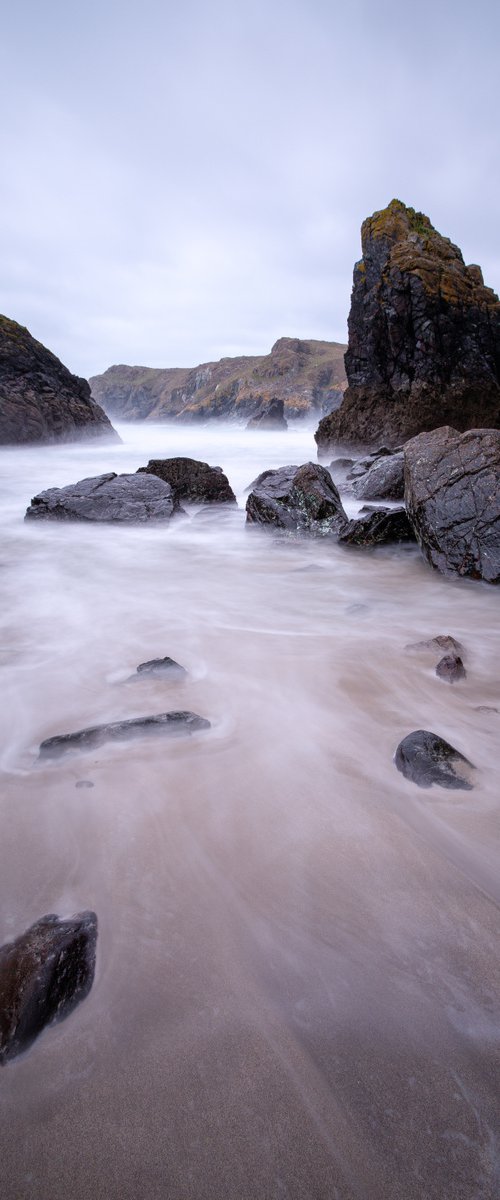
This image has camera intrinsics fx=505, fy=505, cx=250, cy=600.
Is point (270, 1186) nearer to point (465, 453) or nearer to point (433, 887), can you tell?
point (433, 887)

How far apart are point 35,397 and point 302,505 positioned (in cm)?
1810

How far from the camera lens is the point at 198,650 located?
3.21 metres

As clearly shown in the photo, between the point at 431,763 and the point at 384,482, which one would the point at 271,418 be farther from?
the point at 431,763

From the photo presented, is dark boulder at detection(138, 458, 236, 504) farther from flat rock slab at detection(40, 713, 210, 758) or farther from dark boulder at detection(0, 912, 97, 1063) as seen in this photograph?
dark boulder at detection(0, 912, 97, 1063)

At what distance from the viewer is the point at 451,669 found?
275 cm

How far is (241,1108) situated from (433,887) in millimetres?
749

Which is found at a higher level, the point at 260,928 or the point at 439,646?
the point at 439,646

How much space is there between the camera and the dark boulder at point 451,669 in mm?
2730

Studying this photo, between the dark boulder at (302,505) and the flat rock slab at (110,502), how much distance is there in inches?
60.1

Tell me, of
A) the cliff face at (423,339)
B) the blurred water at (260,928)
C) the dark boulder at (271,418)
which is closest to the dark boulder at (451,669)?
the blurred water at (260,928)

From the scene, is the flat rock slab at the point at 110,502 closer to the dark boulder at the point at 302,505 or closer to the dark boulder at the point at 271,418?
the dark boulder at the point at 302,505

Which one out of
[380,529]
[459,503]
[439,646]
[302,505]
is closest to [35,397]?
[302,505]

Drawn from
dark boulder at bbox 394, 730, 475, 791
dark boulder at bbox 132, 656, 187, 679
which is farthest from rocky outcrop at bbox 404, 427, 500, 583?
dark boulder at bbox 132, 656, 187, 679

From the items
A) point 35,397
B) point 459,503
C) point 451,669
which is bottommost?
point 451,669
